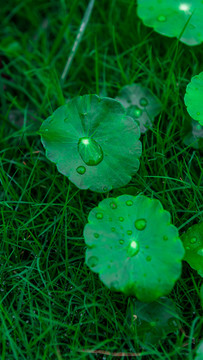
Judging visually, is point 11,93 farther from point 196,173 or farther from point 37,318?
point 37,318

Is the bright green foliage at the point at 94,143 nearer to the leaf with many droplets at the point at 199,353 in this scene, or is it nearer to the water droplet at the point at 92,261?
the water droplet at the point at 92,261

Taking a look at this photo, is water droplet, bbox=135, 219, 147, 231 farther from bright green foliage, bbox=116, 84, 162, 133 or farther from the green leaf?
bright green foliage, bbox=116, 84, 162, 133

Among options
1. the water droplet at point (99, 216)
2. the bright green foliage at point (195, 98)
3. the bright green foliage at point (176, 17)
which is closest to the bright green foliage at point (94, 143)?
the water droplet at point (99, 216)

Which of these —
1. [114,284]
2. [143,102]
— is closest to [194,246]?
[114,284]

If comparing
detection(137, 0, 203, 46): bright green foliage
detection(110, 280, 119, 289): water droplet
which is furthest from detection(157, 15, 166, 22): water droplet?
detection(110, 280, 119, 289): water droplet

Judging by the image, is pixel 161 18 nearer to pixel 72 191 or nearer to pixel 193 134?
pixel 193 134

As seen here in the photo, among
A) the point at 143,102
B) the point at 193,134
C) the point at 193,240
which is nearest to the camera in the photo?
the point at 193,240
